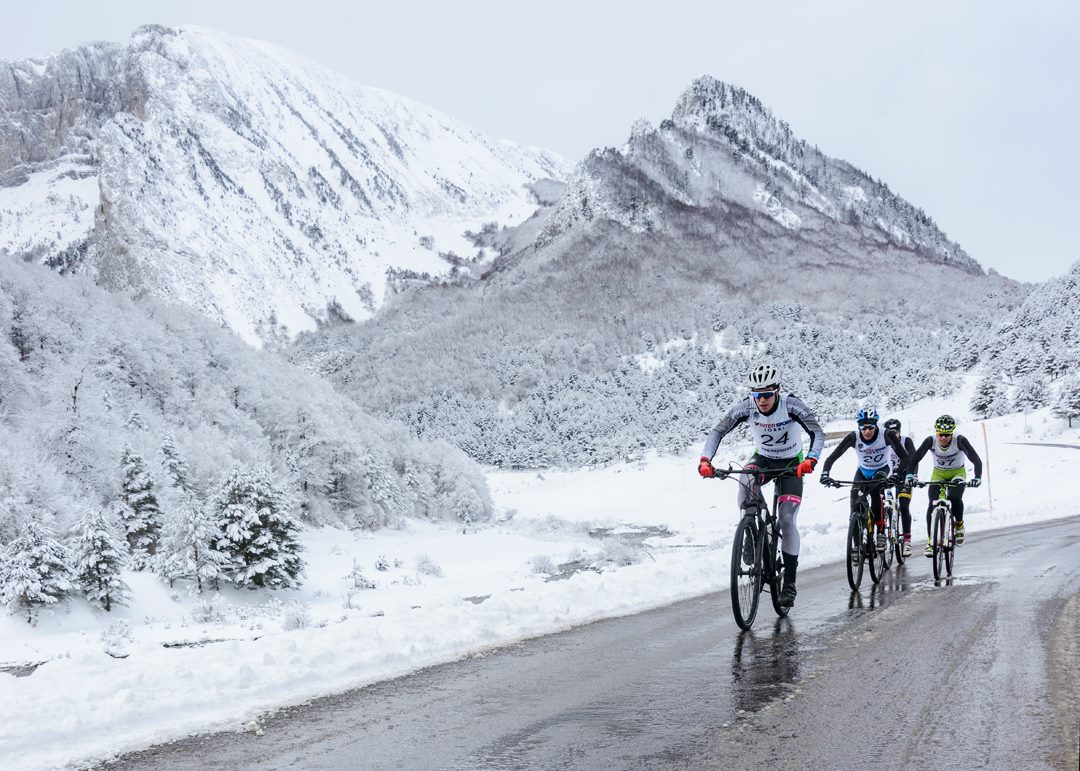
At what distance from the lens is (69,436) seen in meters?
27.1

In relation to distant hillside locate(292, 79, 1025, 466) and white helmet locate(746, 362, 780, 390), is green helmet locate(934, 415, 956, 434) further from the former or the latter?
distant hillside locate(292, 79, 1025, 466)

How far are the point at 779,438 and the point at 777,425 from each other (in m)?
0.13

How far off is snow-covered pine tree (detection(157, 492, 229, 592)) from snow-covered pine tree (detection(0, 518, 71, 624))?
3.45 meters

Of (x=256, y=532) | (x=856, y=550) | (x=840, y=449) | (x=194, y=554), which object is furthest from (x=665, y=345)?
(x=856, y=550)

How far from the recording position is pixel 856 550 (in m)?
10.1

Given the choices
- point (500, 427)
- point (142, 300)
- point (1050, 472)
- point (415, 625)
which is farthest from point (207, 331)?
point (500, 427)

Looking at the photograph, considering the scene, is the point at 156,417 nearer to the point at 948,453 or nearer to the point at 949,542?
the point at 948,453

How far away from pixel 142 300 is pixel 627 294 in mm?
146781

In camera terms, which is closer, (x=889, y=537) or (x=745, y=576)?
(x=745, y=576)

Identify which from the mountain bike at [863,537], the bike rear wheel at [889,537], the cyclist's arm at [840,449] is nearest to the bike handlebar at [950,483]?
the bike rear wheel at [889,537]

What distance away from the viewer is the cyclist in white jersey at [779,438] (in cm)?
789

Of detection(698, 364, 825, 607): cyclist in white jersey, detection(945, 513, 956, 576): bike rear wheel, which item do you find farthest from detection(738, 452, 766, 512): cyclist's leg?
detection(945, 513, 956, 576): bike rear wheel

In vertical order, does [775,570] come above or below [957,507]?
below

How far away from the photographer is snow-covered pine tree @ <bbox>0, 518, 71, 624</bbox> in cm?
1553
